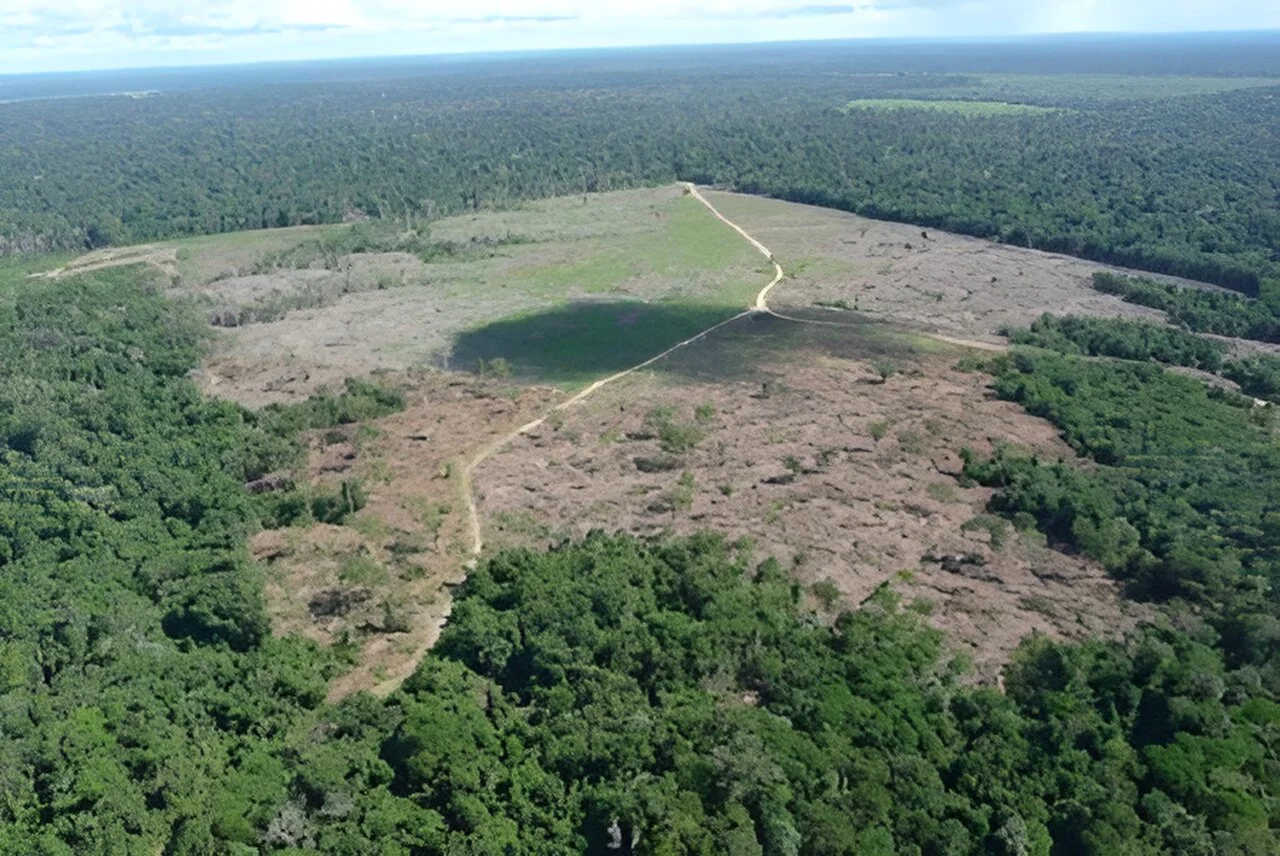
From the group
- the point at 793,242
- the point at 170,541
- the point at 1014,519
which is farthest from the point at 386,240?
the point at 1014,519

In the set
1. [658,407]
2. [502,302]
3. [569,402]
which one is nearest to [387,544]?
[569,402]

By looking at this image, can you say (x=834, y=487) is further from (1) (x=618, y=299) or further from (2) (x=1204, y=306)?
(2) (x=1204, y=306)

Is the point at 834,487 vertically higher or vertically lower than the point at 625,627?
lower

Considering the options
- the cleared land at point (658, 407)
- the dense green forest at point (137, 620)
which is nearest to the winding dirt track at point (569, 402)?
the cleared land at point (658, 407)

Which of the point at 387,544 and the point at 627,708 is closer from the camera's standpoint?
the point at 627,708

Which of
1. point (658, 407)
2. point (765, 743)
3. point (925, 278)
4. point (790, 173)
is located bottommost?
point (790, 173)

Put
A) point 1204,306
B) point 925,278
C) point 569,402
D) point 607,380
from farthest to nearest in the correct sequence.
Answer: point 925,278 < point 1204,306 < point 607,380 < point 569,402

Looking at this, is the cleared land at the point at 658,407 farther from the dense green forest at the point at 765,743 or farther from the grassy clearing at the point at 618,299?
the dense green forest at the point at 765,743

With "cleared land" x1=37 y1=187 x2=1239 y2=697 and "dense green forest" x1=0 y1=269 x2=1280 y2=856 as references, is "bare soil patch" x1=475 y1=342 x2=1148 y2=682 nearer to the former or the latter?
"cleared land" x1=37 y1=187 x2=1239 y2=697
